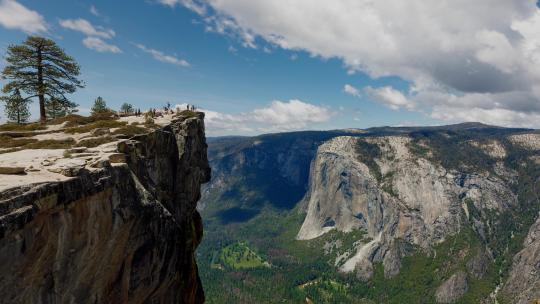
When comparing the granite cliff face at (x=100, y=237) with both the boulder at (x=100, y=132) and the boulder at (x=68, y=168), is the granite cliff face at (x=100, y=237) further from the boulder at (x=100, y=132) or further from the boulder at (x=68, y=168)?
the boulder at (x=100, y=132)

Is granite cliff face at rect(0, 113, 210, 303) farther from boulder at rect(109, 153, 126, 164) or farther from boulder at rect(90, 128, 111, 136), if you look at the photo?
boulder at rect(90, 128, 111, 136)

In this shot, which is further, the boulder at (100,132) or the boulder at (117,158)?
the boulder at (100,132)

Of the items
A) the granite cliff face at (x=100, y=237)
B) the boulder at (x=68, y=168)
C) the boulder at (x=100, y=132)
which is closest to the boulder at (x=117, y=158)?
the granite cliff face at (x=100, y=237)

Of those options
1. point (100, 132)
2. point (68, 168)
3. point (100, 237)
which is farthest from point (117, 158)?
point (100, 132)

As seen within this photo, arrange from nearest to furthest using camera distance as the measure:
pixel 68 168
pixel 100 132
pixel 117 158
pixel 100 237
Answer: pixel 68 168 → pixel 100 237 → pixel 117 158 → pixel 100 132

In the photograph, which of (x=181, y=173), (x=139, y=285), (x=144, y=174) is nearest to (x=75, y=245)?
(x=139, y=285)

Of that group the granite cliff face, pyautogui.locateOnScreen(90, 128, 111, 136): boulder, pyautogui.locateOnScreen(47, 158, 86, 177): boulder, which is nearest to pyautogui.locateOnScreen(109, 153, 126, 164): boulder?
the granite cliff face

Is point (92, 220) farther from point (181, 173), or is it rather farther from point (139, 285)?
point (181, 173)

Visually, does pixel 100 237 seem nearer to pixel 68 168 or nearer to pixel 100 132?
pixel 68 168
